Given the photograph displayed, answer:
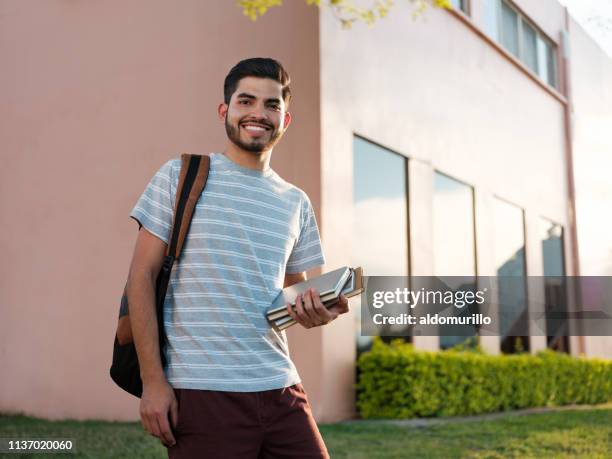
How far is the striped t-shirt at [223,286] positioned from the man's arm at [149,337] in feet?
0.16

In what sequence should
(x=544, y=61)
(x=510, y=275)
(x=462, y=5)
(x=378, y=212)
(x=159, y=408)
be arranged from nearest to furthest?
(x=159, y=408) → (x=378, y=212) → (x=462, y=5) → (x=510, y=275) → (x=544, y=61)

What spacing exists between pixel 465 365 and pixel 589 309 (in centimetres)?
772

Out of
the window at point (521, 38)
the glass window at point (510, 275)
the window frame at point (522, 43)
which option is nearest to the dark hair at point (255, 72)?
the glass window at point (510, 275)

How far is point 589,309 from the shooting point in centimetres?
1595

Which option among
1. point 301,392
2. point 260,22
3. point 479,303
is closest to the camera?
point 301,392

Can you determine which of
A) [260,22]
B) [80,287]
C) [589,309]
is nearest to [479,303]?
[589,309]

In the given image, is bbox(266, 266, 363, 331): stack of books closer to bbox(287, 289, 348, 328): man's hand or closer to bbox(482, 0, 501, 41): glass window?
bbox(287, 289, 348, 328): man's hand

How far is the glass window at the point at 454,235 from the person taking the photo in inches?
423

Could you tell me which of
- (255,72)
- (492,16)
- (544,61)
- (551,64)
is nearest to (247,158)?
(255,72)

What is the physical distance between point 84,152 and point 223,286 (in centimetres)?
573

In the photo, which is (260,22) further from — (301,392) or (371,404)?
(301,392)

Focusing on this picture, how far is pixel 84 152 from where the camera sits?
7.44 metres

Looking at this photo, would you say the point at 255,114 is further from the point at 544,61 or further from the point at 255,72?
the point at 544,61

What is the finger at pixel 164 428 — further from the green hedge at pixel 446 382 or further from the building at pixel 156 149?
the green hedge at pixel 446 382
